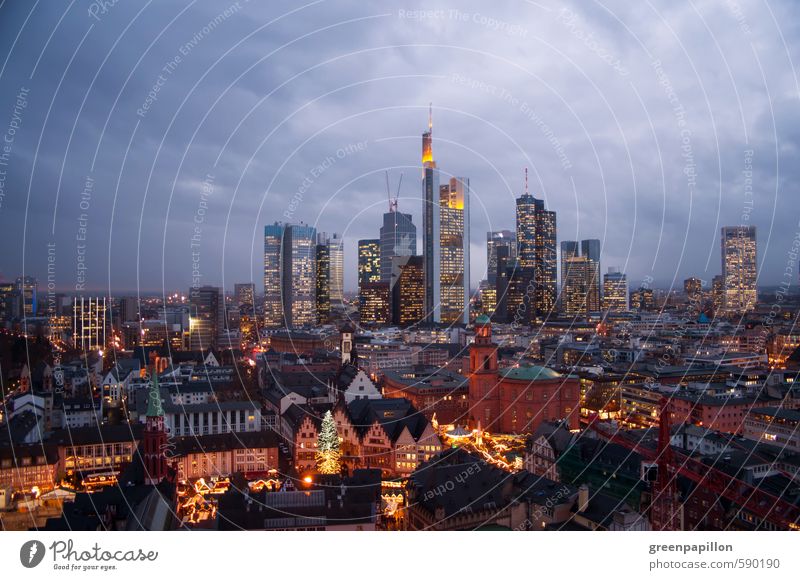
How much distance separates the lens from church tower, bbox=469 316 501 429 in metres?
11.8

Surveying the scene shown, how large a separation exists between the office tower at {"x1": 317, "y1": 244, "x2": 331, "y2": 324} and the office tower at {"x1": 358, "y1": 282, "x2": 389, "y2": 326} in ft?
7.81

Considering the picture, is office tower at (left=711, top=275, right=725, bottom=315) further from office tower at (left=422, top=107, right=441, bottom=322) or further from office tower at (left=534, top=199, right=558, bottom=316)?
office tower at (left=422, top=107, right=441, bottom=322)

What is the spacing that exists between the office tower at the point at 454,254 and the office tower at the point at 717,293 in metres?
12.9

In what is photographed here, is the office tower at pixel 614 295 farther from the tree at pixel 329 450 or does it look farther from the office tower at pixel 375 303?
the tree at pixel 329 450

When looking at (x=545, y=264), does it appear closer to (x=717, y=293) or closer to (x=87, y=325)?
(x=717, y=293)

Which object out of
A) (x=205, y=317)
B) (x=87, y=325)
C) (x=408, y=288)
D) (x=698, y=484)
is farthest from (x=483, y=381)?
(x=408, y=288)

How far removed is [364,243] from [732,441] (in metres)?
32.1

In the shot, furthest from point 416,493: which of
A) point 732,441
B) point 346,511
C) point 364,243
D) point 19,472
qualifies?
point 364,243

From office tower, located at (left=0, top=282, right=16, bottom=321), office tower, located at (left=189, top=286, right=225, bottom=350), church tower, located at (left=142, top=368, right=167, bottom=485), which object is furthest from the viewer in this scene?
office tower, located at (left=189, top=286, right=225, bottom=350)

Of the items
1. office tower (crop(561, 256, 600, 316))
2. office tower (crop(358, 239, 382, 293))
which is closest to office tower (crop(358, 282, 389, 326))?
office tower (crop(358, 239, 382, 293))

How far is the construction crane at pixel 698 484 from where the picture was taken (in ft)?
15.7

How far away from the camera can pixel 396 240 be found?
31422 millimetres
